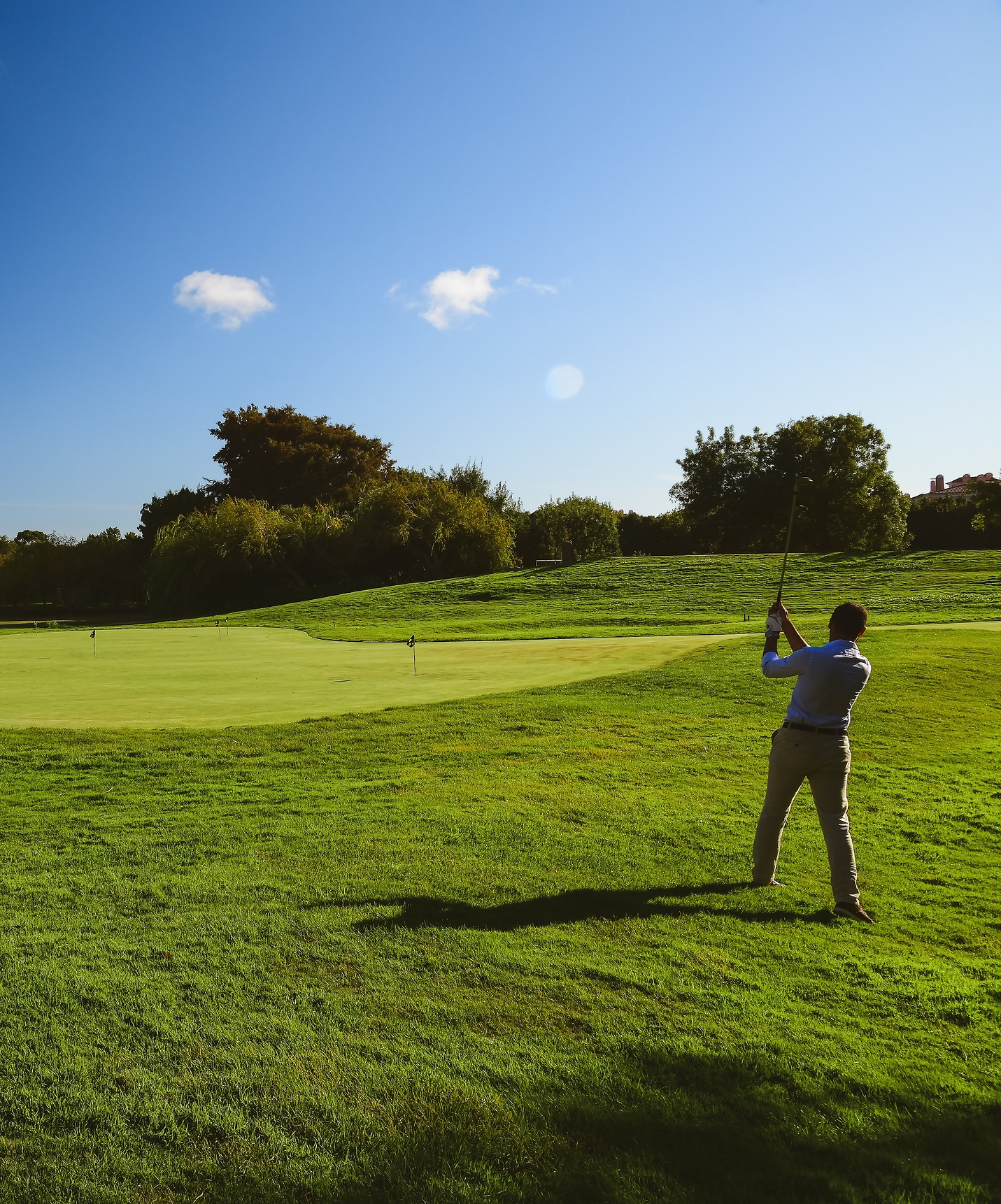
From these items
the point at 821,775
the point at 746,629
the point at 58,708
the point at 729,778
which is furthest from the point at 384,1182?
the point at 746,629

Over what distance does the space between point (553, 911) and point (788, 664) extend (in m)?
2.53

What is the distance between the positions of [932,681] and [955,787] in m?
6.17

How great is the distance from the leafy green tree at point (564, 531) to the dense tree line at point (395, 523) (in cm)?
13

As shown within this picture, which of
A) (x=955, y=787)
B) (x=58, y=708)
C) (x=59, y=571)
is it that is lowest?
(x=955, y=787)


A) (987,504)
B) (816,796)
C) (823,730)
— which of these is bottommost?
(816,796)

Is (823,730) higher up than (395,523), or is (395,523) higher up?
(395,523)

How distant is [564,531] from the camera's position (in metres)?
70.0

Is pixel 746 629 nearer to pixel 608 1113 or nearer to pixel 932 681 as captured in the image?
pixel 932 681

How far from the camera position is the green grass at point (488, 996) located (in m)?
3.25

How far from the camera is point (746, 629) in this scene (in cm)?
3000

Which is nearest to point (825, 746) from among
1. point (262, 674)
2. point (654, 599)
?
point (262, 674)

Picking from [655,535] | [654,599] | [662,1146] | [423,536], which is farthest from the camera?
[655,535]

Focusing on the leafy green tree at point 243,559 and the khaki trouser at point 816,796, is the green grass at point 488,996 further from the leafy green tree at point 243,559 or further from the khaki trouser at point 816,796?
the leafy green tree at point 243,559

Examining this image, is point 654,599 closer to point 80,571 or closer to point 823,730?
point 823,730
